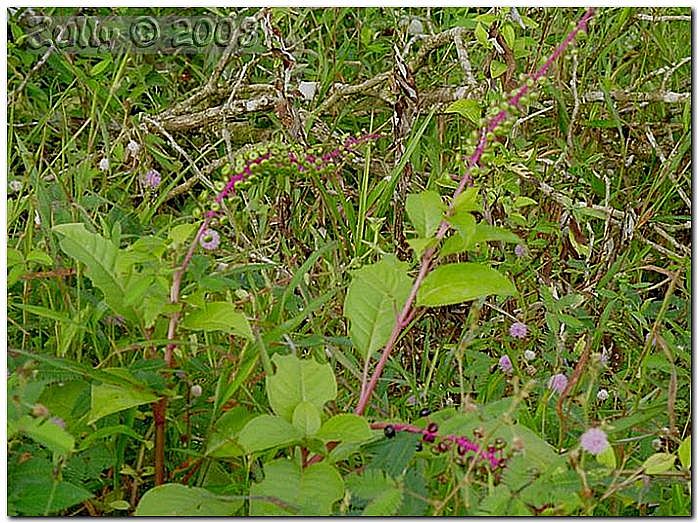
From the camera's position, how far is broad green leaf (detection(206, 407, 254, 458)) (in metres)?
1.33

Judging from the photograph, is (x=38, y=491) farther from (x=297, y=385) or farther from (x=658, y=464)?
(x=658, y=464)

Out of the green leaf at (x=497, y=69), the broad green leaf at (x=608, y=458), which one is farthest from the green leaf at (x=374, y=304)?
the green leaf at (x=497, y=69)

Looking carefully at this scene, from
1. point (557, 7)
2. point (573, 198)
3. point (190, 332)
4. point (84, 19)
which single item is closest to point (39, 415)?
point (190, 332)

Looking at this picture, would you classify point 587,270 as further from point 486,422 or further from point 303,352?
point 486,422

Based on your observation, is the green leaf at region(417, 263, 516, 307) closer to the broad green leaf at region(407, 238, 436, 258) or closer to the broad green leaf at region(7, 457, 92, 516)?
the broad green leaf at region(407, 238, 436, 258)

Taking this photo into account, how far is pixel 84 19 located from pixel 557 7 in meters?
1.21

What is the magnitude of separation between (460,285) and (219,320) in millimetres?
317

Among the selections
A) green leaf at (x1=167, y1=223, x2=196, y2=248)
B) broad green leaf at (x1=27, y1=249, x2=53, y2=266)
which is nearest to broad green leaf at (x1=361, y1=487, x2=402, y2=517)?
green leaf at (x1=167, y1=223, x2=196, y2=248)

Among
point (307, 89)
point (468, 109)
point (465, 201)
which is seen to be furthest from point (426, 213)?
point (307, 89)

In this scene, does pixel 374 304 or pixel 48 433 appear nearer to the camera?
pixel 48 433

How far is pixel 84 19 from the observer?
2.67 metres

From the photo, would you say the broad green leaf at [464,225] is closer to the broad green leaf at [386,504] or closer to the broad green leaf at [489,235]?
the broad green leaf at [489,235]

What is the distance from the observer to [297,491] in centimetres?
121

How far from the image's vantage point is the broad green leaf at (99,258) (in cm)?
135
